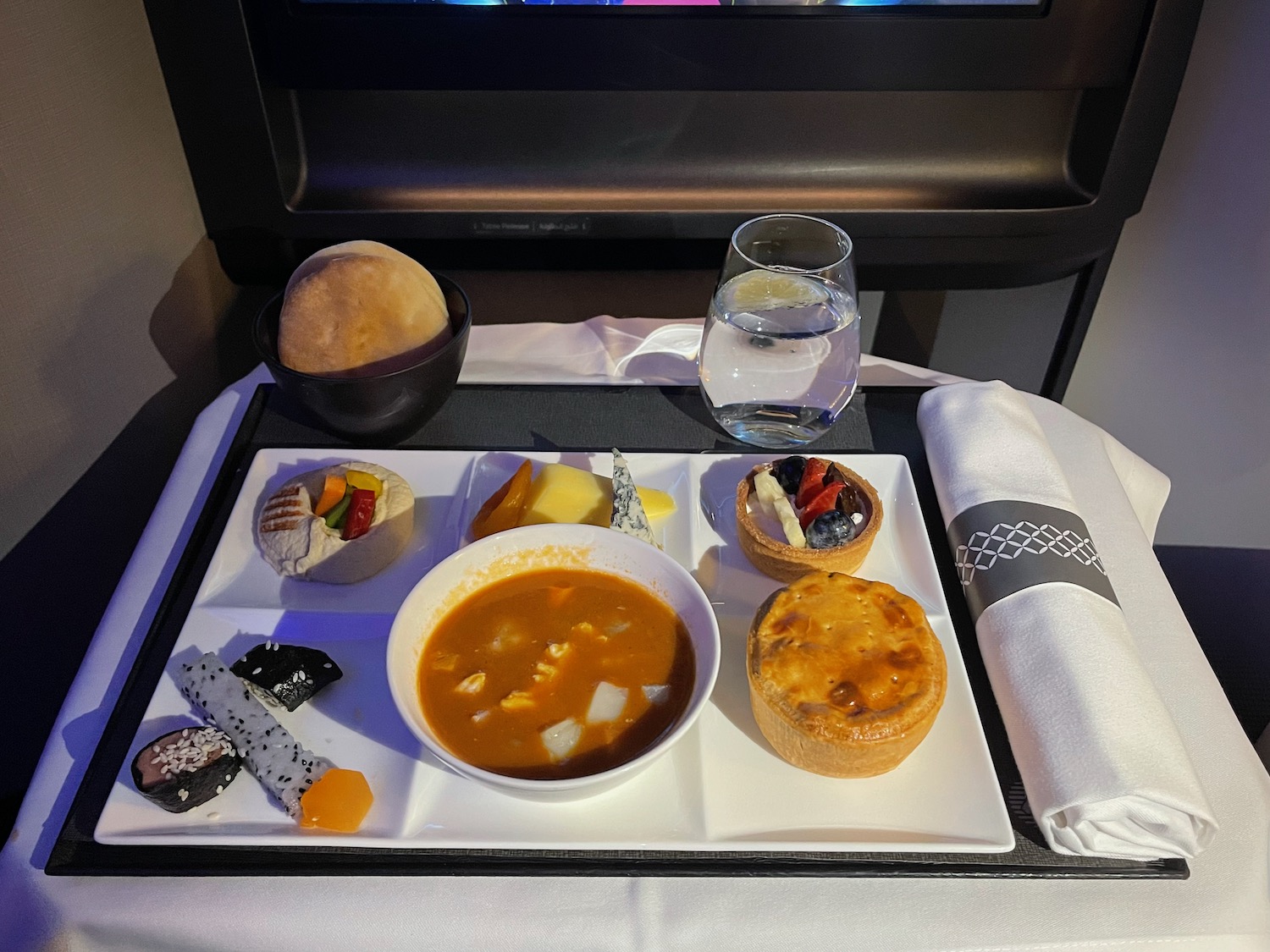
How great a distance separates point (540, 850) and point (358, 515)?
0.54 m

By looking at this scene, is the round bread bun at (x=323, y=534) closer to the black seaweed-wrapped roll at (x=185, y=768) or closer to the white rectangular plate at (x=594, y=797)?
the white rectangular plate at (x=594, y=797)

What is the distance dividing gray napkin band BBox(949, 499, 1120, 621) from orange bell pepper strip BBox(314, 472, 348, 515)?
0.91 meters

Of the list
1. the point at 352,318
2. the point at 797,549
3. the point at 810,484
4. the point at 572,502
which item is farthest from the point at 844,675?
the point at 352,318

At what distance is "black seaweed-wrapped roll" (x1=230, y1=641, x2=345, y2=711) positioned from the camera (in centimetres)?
117

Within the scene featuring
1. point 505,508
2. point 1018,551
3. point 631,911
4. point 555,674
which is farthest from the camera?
point 505,508

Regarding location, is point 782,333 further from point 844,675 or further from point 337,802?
point 337,802

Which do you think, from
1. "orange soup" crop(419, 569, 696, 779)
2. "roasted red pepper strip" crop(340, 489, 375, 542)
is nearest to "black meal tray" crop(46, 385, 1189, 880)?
"orange soup" crop(419, 569, 696, 779)

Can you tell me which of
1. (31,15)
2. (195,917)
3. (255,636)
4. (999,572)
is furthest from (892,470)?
(31,15)

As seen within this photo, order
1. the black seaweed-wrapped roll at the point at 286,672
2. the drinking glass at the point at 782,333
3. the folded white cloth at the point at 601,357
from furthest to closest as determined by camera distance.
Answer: the folded white cloth at the point at 601,357
the drinking glass at the point at 782,333
the black seaweed-wrapped roll at the point at 286,672

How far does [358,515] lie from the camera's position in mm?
1343

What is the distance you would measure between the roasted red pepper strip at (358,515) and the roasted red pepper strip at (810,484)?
621mm

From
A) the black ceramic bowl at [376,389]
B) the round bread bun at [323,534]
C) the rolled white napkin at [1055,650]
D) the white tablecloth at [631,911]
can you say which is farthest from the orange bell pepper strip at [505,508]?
the rolled white napkin at [1055,650]

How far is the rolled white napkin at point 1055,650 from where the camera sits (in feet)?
3.41

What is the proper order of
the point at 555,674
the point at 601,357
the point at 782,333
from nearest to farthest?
the point at 555,674
the point at 782,333
the point at 601,357
